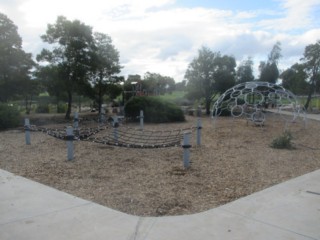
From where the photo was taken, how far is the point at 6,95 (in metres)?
20.9

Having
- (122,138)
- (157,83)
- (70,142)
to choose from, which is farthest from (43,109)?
(70,142)

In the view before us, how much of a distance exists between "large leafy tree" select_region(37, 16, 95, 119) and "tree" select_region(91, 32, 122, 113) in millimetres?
1211

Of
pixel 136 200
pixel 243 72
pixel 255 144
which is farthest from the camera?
pixel 243 72

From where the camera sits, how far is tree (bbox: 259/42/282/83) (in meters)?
34.2

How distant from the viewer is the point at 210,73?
26812 millimetres

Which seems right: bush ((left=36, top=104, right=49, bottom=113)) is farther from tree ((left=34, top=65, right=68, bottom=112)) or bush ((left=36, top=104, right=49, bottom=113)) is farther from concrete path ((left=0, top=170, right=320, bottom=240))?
concrete path ((left=0, top=170, right=320, bottom=240))

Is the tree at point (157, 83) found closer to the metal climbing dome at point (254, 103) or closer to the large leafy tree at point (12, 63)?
the metal climbing dome at point (254, 103)

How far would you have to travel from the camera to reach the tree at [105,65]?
22656mm

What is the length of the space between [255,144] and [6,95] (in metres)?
14.4

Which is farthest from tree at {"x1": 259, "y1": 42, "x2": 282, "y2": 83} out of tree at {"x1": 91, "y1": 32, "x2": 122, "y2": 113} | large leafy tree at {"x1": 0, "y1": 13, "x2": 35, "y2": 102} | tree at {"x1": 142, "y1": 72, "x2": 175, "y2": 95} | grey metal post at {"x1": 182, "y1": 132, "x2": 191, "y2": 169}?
grey metal post at {"x1": 182, "y1": 132, "x2": 191, "y2": 169}

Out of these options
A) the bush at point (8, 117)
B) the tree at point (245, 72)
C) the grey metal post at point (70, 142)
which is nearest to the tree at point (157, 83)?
the tree at point (245, 72)

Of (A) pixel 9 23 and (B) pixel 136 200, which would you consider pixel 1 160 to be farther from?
(A) pixel 9 23

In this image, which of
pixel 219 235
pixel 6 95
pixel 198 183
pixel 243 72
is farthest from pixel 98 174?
pixel 243 72

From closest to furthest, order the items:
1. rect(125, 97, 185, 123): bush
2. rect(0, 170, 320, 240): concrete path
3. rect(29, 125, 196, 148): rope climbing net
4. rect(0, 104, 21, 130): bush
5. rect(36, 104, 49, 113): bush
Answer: rect(0, 170, 320, 240): concrete path < rect(29, 125, 196, 148): rope climbing net < rect(0, 104, 21, 130): bush < rect(125, 97, 185, 123): bush < rect(36, 104, 49, 113): bush
